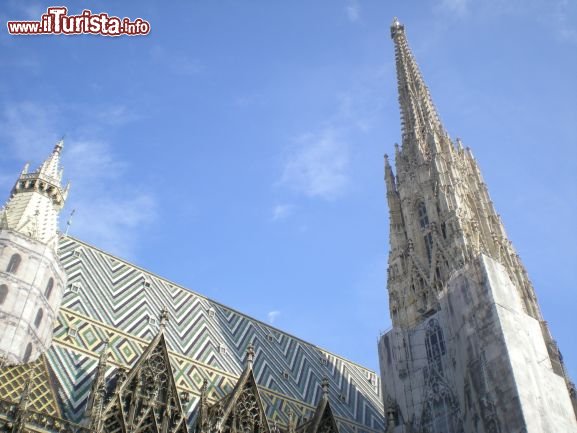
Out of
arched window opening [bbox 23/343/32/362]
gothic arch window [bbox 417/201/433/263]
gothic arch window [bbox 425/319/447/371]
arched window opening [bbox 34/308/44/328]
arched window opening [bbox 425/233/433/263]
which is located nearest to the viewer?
arched window opening [bbox 23/343/32/362]

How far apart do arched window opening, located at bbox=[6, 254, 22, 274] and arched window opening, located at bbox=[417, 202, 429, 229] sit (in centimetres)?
1873

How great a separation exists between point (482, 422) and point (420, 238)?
10.7 meters

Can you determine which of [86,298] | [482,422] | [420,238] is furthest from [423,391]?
[86,298]

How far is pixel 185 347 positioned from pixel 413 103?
20.9 meters

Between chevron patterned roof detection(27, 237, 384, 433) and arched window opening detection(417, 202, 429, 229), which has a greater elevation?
arched window opening detection(417, 202, 429, 229)

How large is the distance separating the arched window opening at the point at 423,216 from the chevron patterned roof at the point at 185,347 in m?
8.16

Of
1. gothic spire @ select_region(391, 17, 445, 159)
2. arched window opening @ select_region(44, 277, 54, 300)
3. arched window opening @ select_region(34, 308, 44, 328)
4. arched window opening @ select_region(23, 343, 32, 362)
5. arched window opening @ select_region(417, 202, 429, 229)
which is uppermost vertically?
gothic spire @ select_region(391, 17, 445, 159)

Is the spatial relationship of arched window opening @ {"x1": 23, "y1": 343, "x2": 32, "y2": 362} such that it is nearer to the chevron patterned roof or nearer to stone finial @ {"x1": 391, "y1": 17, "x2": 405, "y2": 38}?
the chevron patterned roof

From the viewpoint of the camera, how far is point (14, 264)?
20.6m

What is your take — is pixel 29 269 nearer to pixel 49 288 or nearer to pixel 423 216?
pixel 49 288

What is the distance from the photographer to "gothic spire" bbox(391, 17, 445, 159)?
119ft

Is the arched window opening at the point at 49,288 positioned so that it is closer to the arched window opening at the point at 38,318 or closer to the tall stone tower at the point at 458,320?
the arched window opening at the point at 38,318

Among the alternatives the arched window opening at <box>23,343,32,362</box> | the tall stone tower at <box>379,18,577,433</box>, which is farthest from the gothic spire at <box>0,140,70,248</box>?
the tall stone tower at <box>379,18,577,433</box>

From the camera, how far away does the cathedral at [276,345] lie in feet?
60.5
